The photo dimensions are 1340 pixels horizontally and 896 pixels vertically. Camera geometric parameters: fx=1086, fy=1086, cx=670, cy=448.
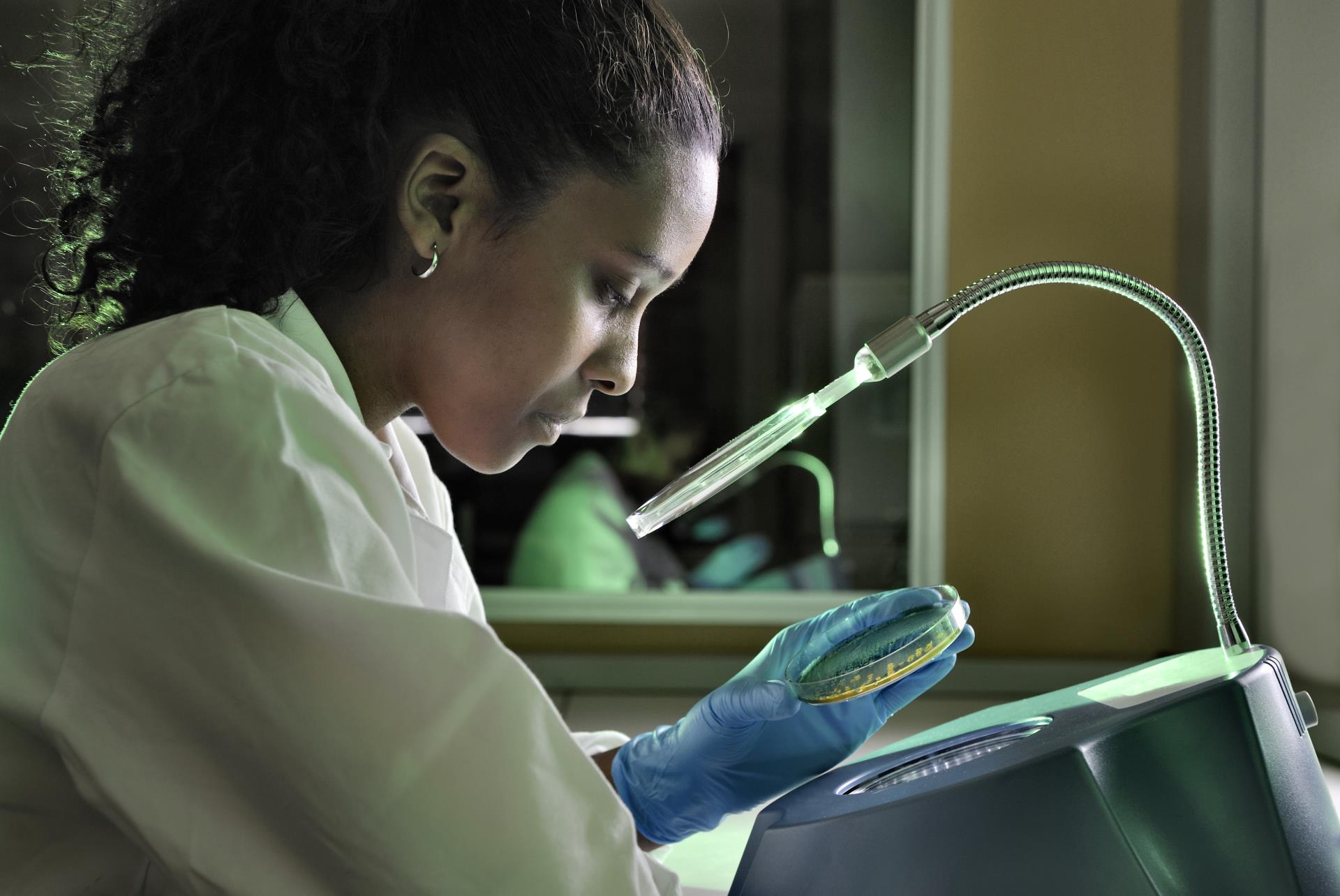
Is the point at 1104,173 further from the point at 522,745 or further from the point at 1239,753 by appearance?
the point at 522,745

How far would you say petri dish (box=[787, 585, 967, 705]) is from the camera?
2.58 feet

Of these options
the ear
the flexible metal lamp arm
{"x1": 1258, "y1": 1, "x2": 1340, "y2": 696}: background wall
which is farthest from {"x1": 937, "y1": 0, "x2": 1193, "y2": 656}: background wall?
the ear

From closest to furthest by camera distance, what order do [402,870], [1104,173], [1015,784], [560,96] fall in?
[402,870], [1015,784], [560,96], [1104,173]

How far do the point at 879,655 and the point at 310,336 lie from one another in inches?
18.5

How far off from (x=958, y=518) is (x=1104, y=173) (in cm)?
55

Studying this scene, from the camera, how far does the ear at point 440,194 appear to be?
783mm

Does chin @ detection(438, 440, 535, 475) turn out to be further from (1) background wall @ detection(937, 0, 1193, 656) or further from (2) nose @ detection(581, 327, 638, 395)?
(1) background wall @ detection(937, 0, 1193, 656)

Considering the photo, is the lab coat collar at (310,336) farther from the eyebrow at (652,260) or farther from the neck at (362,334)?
the eyebrow at (652,260)

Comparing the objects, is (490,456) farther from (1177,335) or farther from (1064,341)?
(1064,341)

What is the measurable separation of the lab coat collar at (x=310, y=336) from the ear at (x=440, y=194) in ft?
0.31

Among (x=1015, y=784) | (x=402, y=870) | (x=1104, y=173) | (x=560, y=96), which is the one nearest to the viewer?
(x=402, y=870)

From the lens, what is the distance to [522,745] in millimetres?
564

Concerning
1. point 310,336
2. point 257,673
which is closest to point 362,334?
point 310,336

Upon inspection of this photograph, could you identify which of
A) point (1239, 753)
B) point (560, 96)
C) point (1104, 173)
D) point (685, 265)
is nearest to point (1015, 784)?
point (1239, 753)
